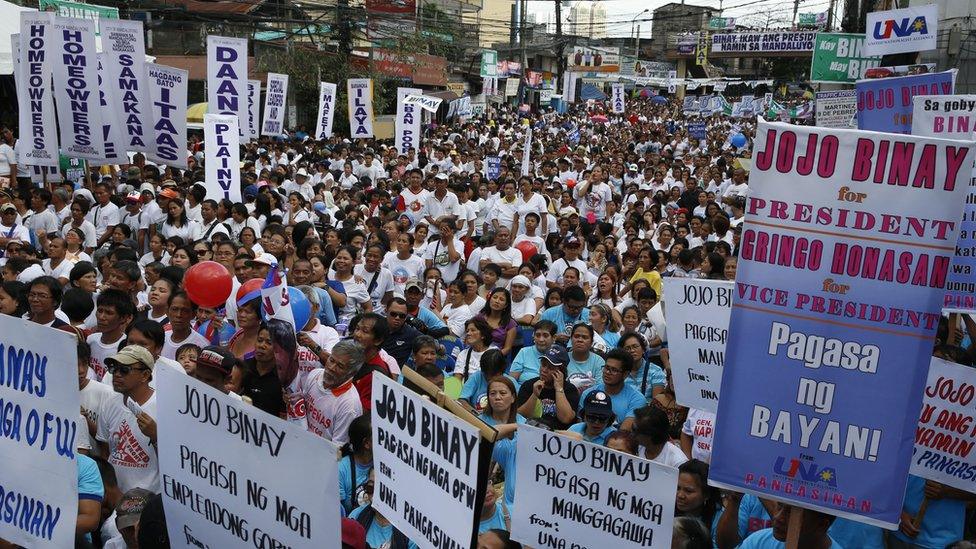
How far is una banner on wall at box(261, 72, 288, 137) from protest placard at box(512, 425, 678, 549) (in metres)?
16.1

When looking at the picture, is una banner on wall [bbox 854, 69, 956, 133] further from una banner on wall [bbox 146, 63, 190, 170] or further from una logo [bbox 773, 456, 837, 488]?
una banner on wall [bbox 146, 63, 190, 170]

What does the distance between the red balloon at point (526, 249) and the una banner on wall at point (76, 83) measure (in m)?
5.06

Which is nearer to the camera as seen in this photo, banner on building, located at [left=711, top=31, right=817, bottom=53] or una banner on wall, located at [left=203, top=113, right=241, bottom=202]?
una banner on wall, located at [left=203, top=113, right=241, bottom=202]

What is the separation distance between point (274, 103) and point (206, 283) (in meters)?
13.4

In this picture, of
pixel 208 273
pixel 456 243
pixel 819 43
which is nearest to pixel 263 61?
pixel 819 43

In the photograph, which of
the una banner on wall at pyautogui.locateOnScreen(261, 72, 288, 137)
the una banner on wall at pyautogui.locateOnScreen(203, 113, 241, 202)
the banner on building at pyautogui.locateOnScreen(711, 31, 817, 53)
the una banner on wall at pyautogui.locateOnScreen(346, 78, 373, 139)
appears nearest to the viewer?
the una banner on wall at pyautogui.locateOnScreen(203, 113, 241, 202)

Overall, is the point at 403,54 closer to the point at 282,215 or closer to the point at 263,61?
the point at 263,61

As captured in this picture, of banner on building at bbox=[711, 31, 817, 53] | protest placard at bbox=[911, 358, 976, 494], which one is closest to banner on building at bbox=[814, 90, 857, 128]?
protest placard at bbox=[911, 358, 976, 494]

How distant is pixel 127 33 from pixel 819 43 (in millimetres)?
13601

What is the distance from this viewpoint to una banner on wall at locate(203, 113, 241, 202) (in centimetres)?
1127

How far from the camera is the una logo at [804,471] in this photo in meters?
3.52

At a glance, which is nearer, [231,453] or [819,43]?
[231,453]

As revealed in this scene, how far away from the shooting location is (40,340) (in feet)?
14.0

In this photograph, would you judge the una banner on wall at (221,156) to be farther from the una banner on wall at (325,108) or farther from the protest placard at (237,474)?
the una banner on wall at (325,108)
